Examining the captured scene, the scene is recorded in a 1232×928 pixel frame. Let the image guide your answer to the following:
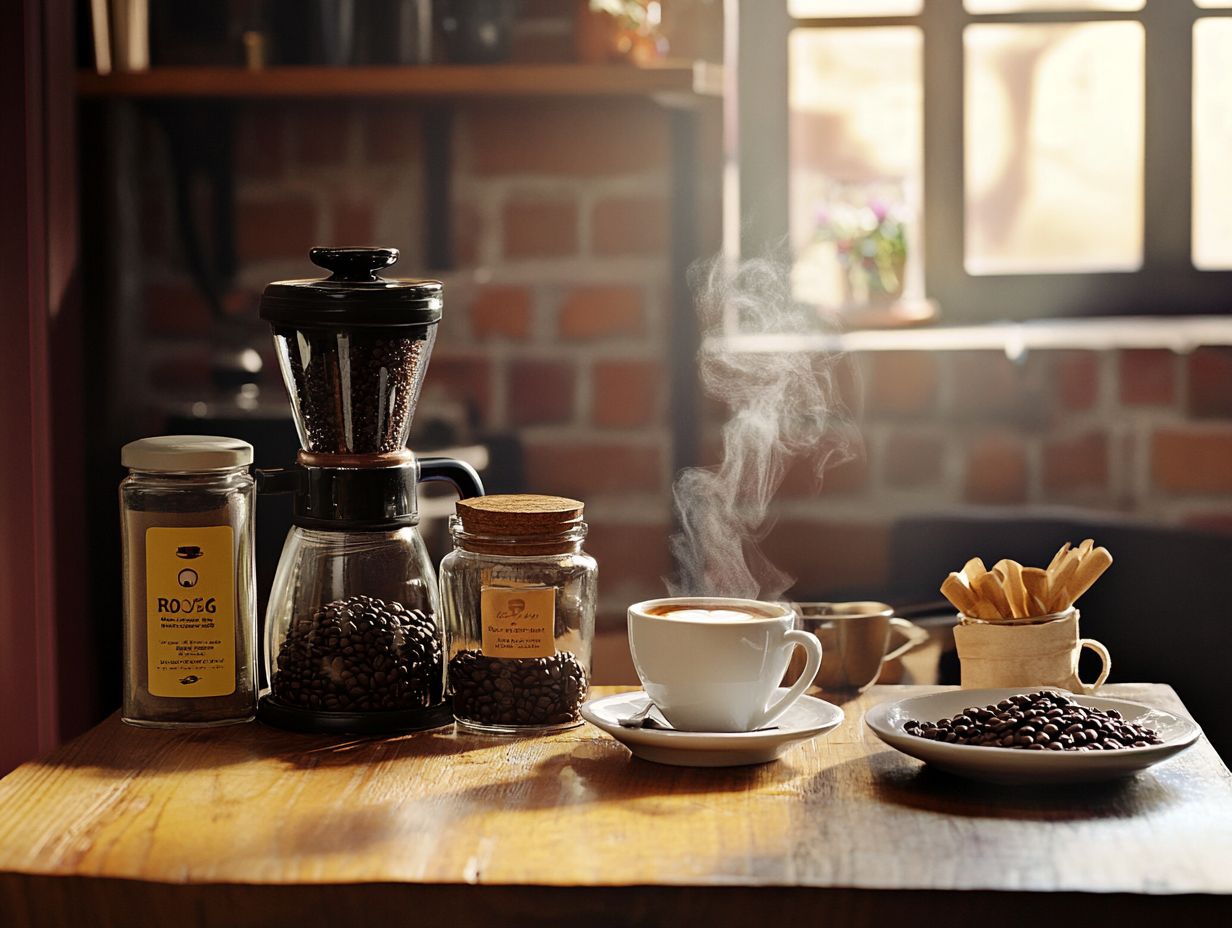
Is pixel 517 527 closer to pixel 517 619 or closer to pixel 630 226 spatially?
pixel 517 619

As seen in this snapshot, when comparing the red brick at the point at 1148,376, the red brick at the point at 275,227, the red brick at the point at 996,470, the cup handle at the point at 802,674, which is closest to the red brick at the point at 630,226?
the red brick at the point at 275,227

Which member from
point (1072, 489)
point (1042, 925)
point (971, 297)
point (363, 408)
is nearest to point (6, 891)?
point (363, 408)

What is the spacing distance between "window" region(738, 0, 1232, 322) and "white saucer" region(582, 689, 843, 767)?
1410mm

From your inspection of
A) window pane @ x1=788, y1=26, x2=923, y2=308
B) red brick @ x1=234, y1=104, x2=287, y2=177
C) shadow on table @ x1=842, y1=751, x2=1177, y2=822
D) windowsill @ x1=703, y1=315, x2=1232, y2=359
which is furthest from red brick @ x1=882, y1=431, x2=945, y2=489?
shadow on table @ x1=842, y1=751, x2=1177, y2=822

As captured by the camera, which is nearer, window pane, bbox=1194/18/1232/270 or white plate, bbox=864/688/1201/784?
white plate, bbox=864/688/1201/784

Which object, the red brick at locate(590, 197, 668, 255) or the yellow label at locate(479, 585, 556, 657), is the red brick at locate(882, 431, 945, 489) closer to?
the red brick at locate(590, 197, 668, 255)

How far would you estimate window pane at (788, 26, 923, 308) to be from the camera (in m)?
2.35

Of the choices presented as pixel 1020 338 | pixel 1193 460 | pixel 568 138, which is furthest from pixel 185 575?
pixel 1193 460

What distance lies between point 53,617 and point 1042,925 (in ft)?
5.29

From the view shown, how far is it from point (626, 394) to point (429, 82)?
1.68ft

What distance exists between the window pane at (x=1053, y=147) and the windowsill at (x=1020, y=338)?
123mm

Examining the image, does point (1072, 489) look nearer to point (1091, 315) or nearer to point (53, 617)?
point (1091, 315)

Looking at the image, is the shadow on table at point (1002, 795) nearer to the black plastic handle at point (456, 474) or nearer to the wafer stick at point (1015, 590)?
the wafer stick at point (1015, 590)

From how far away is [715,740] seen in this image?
3.17 feet
